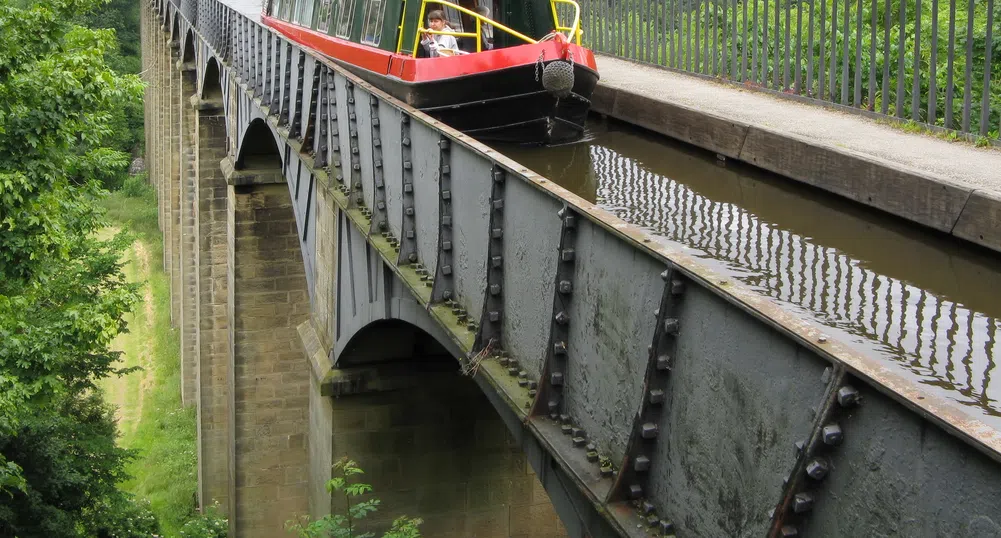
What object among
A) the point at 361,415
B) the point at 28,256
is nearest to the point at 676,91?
the point at 361,415

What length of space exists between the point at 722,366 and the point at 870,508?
27.0 inches

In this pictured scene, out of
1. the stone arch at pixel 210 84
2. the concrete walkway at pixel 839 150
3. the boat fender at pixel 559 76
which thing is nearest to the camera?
the concrete walkway at pixel 839 150

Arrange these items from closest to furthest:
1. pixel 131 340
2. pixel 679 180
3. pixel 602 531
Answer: pixel 602 531 → pixel 679 180 → pixel 131 340

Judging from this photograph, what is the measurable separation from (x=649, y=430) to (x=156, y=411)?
29193 mm

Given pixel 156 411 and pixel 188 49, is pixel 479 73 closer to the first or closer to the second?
pixel 156 411

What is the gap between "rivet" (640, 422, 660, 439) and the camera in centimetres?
363

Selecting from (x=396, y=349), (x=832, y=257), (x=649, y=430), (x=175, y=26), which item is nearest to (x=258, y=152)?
(x=396, y=349)

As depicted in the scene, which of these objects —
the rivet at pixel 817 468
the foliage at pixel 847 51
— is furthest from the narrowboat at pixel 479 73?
the rivet at pixel 817 468

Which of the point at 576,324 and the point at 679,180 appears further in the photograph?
the point at 679,180

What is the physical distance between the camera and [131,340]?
3728 centimetres

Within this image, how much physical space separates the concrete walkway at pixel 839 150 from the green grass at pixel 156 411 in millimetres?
11076

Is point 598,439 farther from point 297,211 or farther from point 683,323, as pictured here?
point 297,211

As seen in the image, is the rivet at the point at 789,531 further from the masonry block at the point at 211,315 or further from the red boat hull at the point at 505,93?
the masonry block at the point at 211,315

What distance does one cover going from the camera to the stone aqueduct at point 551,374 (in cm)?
259
